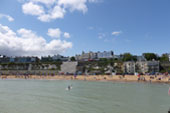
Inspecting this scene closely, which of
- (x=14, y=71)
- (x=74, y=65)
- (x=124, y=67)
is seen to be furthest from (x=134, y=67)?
(x=14, y=71)

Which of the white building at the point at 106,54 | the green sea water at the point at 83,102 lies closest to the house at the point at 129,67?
the white building at the point at 106,54

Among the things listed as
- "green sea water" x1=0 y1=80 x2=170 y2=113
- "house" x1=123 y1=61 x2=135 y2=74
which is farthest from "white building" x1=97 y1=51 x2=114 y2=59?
"green sea water" x1=0 y1=80 x2=170 y2=113

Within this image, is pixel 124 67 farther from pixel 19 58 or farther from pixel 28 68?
pixel 19 58

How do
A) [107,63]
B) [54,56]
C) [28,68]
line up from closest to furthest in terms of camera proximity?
[107,63] → [28,68] → [54,56]

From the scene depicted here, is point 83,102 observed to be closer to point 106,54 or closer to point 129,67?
point 129,67

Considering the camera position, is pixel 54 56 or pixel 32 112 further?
pixel 54 56

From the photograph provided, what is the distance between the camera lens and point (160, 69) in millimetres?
82375

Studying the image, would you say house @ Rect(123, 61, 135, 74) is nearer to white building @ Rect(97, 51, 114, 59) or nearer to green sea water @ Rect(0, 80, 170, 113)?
white building @ Rect(97, 51, 114, 59)

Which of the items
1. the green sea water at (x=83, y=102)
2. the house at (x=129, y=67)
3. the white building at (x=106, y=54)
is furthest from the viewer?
the white building at (x=106, y=54)

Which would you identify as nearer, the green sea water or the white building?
the green sea water

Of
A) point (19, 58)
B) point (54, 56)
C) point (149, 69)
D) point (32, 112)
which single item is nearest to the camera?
point (32, 112)

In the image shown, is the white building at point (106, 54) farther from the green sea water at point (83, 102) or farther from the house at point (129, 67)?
the green sea water at point (83, 102)

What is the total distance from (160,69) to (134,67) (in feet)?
42.8

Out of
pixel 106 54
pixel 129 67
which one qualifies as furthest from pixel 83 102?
pixel 106 54
